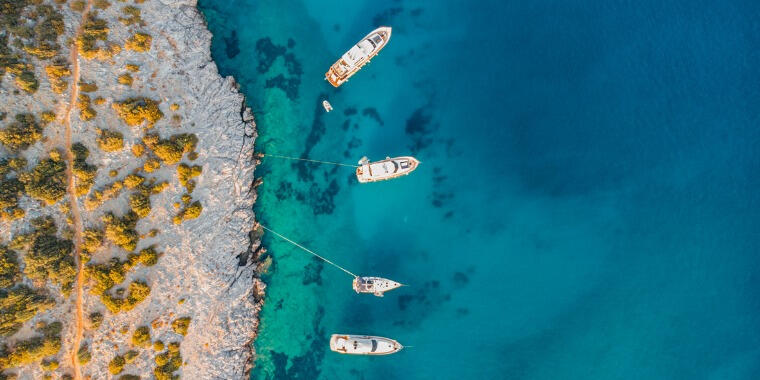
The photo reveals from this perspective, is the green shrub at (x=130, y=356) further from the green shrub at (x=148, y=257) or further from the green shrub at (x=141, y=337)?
the green shrub at (x=148, y=257)

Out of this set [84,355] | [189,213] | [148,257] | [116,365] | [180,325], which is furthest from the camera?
[180,325]

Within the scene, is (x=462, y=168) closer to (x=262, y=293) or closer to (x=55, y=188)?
(x=262, y=293)

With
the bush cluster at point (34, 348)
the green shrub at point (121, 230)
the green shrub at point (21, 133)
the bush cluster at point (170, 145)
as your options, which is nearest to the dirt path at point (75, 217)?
the bush cluster at point (34, 348)

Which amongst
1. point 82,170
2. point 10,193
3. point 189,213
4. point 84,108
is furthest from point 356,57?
point 10,193

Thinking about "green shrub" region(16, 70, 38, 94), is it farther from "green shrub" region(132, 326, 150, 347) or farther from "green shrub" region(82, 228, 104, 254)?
"green shrub" region(132, 326, 150, 347)

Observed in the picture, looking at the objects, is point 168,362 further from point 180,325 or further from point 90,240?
point 90,240

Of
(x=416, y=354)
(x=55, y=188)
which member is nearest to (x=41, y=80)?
(x=55, y=188)
